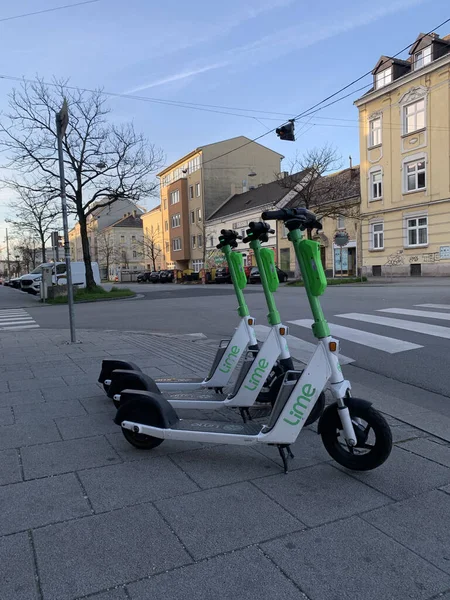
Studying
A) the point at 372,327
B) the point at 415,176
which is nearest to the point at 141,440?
the point at 372,327

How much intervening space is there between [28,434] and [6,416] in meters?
0.60

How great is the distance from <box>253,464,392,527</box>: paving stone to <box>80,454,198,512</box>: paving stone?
511mm

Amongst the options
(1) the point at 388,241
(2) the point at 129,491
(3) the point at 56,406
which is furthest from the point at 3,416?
(1) the point at 388,241

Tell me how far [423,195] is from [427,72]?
696 centimetres

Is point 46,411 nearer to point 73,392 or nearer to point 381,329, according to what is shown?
point 73,392

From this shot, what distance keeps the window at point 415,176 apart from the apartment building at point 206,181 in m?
23.3

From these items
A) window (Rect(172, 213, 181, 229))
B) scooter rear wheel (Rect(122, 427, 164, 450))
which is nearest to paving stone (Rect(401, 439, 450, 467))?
scooter rear wheel (Rect(122, 427, 164, 450))

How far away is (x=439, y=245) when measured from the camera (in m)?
27.6

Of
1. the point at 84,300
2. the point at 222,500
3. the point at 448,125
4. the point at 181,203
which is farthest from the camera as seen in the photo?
the point at 181,203

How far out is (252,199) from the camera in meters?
48.7

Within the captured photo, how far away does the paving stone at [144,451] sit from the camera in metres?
3.35

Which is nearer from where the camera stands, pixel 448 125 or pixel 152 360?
pixel 152 360

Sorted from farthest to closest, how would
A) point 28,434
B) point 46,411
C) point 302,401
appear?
point 46,411 < point 28,434 < point 302,401

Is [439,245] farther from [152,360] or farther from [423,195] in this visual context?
[152,360]
